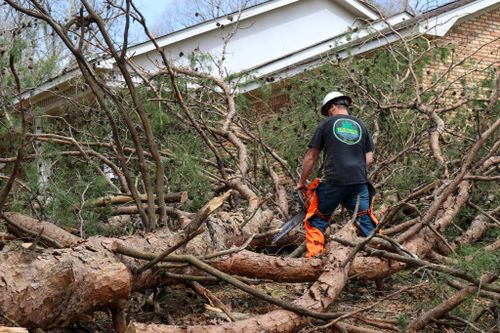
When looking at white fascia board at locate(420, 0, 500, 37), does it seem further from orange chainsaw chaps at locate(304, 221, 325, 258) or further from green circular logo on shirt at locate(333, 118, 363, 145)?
orange chainsaw chaps at locate(304, 221, 325, 258)

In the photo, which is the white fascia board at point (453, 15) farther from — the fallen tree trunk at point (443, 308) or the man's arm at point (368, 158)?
the fallen tree trunk at point (443, 308)

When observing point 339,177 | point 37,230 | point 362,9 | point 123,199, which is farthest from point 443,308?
point 362,9

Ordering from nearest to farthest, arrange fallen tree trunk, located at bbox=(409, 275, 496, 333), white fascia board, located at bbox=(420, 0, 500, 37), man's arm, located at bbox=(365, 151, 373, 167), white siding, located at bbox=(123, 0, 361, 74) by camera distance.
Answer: fallen tree trunk, located at bbox=(409, 275, 496, 333)
man's arm, located at bbox=(365, 151, 373, 167)
white fascia board, located at bbox=(420, 0, 500, 37)
white siding, located at bbox=(123, 0, 361, 74)

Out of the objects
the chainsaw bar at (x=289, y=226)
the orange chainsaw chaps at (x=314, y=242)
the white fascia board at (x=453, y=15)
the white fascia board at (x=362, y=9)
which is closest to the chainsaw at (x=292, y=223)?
the chainsaw bar at (x=289, y=226)

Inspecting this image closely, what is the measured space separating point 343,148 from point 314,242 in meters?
0.78

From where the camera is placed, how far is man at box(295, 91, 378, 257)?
5203 mm

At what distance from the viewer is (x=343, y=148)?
5328 mm

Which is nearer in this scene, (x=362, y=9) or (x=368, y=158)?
(x=368, y=158)

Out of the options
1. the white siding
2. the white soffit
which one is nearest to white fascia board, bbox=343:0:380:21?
the white soffit

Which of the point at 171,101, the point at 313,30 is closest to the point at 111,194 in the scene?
the point at 171,101

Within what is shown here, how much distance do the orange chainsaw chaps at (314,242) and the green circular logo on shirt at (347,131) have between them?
74 cm

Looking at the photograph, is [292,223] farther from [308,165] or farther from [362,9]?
[362,9]

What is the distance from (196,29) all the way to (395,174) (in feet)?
21.2

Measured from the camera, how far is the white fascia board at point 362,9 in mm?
14745
